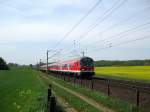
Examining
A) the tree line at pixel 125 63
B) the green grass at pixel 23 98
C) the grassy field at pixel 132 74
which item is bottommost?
the green grass at pixel 23 98

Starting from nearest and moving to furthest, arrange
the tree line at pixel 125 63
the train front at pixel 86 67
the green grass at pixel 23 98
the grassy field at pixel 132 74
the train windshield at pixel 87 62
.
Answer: the green grass at pixel 23 98 → the grassy field at pixel 132 74 → the train front at pixel 86 67 → the train windshield at pixel 87 62 → the tree line at pixel 125 63

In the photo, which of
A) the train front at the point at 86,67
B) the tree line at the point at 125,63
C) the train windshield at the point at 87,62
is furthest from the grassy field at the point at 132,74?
the tree line at the point at 125,63

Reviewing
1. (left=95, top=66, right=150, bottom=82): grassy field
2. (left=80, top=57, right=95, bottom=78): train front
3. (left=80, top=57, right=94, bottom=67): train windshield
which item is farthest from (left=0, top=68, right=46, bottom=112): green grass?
(left=95, top=66, right=150, bottom=82): grassy field

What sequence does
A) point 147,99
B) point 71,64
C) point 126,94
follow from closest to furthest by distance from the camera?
point 147,99
point 126,94
point 71,64

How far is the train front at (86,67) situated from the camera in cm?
5141

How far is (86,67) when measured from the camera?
51.8 meters

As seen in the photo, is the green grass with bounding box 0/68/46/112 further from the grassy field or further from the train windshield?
the grassy field

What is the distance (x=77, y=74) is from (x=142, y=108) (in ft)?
121

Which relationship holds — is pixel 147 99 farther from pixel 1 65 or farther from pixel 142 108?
pixel 1 65

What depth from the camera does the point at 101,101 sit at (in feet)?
66.6

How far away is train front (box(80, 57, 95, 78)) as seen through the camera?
2024 inches

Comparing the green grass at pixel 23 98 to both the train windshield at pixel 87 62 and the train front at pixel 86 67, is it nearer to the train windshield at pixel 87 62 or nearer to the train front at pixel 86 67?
the train front at pixel 86 67

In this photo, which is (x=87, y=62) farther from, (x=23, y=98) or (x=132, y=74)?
(x=23, y=98)

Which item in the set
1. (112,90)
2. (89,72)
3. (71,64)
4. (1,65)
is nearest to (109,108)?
(112,90)
